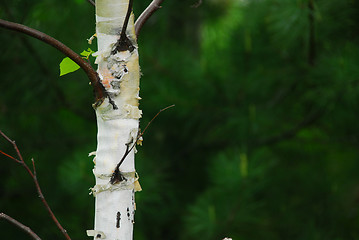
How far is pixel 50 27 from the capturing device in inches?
71.2

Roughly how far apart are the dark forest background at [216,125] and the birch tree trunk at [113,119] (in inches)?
37.0

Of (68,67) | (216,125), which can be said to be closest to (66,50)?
(68,67)

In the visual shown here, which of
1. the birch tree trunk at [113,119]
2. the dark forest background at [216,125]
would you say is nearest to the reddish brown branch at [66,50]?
the birch tree trunk at [113,119]

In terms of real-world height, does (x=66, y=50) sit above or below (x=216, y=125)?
below

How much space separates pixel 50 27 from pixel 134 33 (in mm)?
1201

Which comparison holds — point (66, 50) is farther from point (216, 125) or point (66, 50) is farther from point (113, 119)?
point (216, 125)

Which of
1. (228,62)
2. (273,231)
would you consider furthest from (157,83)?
(273,231)

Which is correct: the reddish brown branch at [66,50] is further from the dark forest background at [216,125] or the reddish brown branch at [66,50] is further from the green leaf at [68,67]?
the dark forest background at [216,125]

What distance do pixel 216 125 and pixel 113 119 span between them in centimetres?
141

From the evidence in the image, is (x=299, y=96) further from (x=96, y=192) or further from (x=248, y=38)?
(x=96, y=192)

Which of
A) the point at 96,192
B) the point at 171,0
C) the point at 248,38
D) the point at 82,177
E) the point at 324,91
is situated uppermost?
the point at 171,0

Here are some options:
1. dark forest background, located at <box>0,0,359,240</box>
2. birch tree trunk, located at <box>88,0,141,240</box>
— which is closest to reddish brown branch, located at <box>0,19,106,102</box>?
birch tree trunk, located at <box>88,0,141,240</box>

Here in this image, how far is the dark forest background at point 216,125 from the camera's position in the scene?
1674 millimetres

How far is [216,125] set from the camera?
6.85ft
